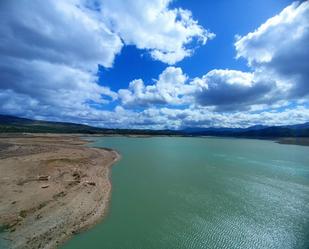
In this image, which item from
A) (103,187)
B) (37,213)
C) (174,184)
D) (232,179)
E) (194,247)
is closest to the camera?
(194,247)

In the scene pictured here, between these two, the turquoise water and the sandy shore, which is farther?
the turquoise water

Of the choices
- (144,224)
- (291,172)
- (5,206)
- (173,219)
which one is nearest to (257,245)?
(173,219)

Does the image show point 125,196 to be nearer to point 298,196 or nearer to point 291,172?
point 298,196

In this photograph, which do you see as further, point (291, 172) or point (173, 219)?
point (291, 172)

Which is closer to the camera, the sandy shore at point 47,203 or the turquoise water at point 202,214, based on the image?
the sandy shore at point 47,203

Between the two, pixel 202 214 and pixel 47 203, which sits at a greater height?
pixel 47 203

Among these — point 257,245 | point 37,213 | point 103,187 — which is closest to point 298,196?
point 257,245

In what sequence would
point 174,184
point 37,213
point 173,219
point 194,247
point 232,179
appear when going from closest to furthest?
1. point 194,247
2. point 37,213
3. point 173,219
4. point 174,184
5. point 232,179

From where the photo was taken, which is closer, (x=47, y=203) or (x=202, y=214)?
(x=47, y=203)

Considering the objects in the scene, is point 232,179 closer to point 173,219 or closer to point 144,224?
point 173,219
